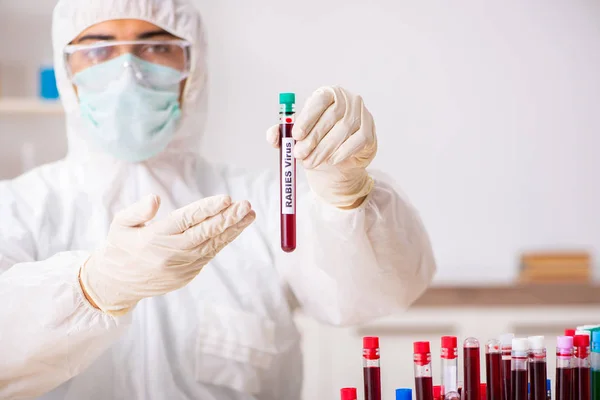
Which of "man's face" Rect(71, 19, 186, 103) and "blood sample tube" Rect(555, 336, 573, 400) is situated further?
"man's face" Rect(71, 19, 186, 103)

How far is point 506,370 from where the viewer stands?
3.52 ft

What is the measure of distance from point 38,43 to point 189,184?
170 cm

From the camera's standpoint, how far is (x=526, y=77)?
10.4ft

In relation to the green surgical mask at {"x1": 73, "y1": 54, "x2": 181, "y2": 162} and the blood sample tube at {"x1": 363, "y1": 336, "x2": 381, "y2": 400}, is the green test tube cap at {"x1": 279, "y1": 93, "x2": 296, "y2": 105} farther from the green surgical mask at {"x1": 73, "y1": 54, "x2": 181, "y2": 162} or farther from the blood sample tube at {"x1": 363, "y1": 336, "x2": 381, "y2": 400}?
the green surgical mask at {"x1": 73, "y1": 54, "x2": 181, "y2": 162}

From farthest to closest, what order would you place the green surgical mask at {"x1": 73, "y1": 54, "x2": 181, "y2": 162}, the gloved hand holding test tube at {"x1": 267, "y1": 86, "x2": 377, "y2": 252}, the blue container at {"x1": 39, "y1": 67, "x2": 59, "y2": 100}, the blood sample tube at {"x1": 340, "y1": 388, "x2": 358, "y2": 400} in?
the blue container at {"x1": 39, "y1": 67, "x2": 59, "y2": 100} < the green surgical mask at {"x1": 73, "y1": 54, "x2": 181, "y2": 162} < the gloved hand holding test tube at {"x1": 267, "y1": 86, "x2": 377, "y2": 252} < the blood sample tube at {"x1": 340, "y1": 388, "x2": 358, "y2": 400}

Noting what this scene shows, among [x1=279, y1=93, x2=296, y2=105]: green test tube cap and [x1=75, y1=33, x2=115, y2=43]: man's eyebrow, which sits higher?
[x1=75, y1=33, x2=115, y2=43]: man's eyebrow

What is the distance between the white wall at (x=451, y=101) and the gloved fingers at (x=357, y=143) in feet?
6.18

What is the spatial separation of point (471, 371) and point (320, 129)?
386 millimetres

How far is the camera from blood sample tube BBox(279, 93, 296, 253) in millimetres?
1132

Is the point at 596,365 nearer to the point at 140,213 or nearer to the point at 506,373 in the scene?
the point at 506,373

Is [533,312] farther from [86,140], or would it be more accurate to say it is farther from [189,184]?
[86,140]

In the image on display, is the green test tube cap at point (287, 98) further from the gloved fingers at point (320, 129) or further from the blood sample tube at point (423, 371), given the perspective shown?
the blood sample tube at point (423, 371)

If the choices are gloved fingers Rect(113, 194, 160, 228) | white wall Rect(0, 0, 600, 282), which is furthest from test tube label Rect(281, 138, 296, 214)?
white wall Rect(0, 0, 600, 282)

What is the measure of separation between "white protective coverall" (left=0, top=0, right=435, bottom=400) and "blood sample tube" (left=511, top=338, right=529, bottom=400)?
360 millimetres
